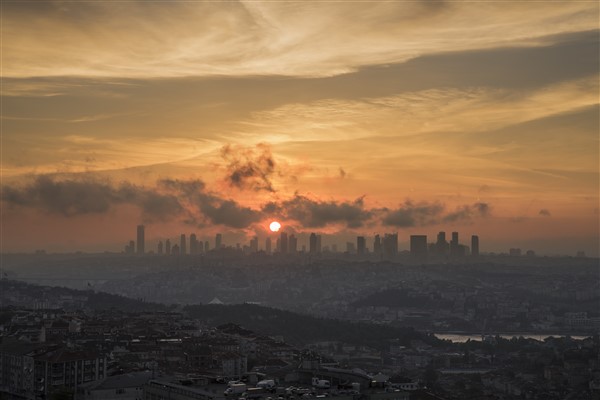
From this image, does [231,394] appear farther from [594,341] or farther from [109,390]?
[594,341]

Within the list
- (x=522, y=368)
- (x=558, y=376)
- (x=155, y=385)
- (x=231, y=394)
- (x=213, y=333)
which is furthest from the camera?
(x=522, y=368)

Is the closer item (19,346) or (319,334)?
(19,346)

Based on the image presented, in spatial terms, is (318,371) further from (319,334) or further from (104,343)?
(319,334)

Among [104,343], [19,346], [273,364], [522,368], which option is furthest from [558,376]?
[19,346]

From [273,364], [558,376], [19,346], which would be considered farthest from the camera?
[558,376]

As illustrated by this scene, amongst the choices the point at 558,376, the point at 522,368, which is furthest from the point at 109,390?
the point at 522,368

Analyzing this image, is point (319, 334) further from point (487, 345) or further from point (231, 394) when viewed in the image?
point (231, 394)

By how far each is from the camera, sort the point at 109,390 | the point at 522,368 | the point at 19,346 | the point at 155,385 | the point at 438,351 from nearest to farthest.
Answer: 1. the point at 155,385
2. the point at 109,390
3. the point at 19,346
4. the point at 522,368
5. the point at 438,351

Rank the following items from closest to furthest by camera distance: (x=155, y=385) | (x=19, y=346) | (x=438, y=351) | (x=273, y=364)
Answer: (x=155, y=385)
(x=19, y=346)
(x=273, y=364)
(x=438, y=351)

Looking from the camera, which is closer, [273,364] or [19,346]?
[19,346]
